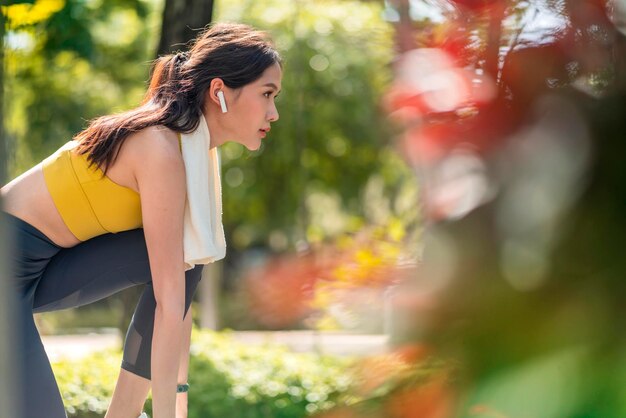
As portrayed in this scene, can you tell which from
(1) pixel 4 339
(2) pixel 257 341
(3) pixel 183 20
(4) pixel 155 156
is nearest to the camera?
(1) pixel 4 339

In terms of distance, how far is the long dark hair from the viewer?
2066 mm

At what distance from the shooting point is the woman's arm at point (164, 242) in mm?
1998

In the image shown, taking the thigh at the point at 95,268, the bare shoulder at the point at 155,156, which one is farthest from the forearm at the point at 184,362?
the bare shoulder at the point at 155,156

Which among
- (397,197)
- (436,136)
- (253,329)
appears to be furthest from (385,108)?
(397,197)

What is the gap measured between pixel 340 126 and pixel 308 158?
0.87 metres

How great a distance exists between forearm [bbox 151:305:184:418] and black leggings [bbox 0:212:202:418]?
0.48 feet

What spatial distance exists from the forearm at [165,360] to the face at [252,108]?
44cm

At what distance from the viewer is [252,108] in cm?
215

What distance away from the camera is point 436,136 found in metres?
1.18

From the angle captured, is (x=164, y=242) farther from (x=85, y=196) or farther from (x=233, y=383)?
(x=233, y=383)

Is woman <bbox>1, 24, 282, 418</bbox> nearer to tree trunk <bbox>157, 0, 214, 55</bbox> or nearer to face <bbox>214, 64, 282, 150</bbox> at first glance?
face <bbox>214, 64, 282, 150</bbox>

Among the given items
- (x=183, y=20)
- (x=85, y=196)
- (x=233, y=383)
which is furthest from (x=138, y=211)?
(x=183, y=20)

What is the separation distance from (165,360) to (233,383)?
1637 millimetres

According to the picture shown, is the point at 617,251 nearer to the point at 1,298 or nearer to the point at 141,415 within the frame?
the point at 1,298
